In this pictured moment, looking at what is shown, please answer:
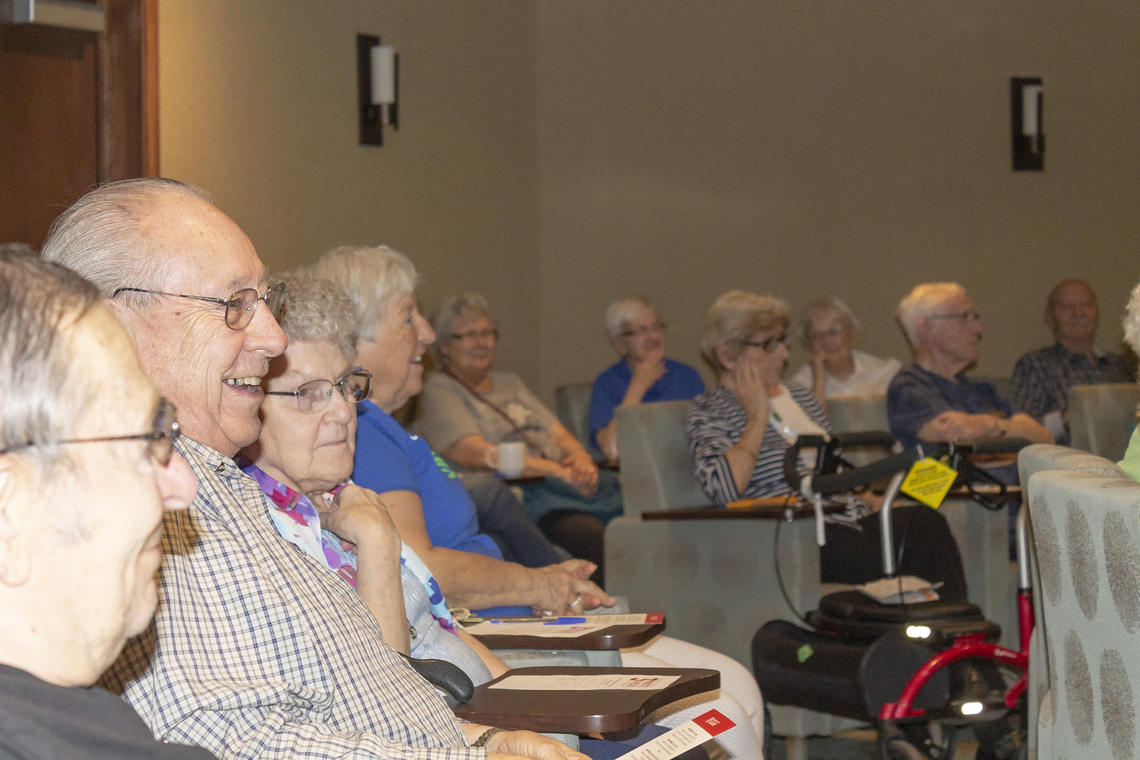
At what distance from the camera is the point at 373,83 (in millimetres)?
4594

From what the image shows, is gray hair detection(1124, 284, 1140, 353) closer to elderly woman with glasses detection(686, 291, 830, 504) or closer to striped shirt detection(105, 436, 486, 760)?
elderly woman with glasses detection(686, 291, 830, 504)

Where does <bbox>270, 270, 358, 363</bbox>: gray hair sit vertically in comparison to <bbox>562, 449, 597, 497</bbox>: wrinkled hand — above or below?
above

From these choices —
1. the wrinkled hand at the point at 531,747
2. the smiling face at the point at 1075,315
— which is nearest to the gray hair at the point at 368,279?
the wrinkled hand at the point at 531,747

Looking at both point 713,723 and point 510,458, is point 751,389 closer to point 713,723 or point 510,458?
point 510,458

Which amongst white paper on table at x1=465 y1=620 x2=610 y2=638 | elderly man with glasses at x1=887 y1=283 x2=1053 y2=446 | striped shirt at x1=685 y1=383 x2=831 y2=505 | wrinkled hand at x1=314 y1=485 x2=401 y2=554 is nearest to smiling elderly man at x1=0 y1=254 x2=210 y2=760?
wrinkled hand at x1=314 y1=485 x2=401 y2=554

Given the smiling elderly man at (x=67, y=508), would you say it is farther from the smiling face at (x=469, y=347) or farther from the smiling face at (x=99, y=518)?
the smiling face at (x=469, y=347)

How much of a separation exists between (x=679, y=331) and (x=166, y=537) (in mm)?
5093

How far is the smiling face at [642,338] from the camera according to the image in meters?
5.27

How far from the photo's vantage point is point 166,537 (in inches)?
49.9

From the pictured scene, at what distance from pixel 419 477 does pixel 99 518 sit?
5.07 feet

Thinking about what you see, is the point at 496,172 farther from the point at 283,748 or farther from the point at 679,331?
the point at 283,748

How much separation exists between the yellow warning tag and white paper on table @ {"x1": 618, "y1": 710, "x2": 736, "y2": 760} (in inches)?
55.0

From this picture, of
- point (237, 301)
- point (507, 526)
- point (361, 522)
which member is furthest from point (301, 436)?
point (507, 526)

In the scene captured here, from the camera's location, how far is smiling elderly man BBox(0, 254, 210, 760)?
0.80 m
